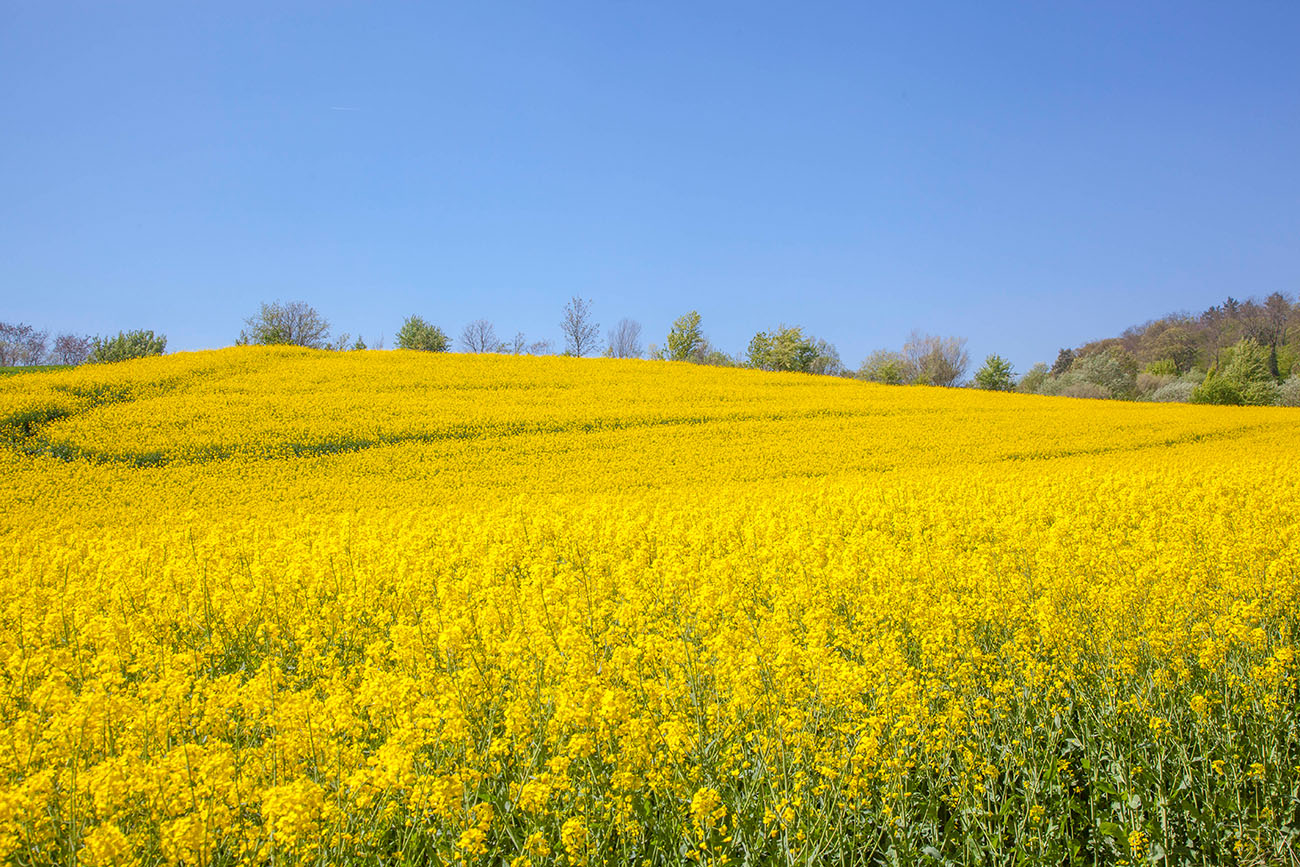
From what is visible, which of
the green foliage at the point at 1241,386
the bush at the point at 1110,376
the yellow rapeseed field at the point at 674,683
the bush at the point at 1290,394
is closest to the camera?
the yellow rapeseed field at the point at 674,683

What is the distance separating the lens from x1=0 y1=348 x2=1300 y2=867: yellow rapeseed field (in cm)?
318

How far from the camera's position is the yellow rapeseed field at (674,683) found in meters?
3.18

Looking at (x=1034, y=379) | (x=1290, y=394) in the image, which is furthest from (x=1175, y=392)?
(x=1034, y=379)

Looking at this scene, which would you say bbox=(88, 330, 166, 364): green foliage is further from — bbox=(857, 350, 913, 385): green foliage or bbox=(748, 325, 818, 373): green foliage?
bbox=(857, 350, 913, 385): green foliage

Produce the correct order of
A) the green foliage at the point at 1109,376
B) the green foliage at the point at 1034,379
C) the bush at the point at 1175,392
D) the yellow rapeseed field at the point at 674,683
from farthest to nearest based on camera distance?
1. the green foliage at the point at 1034,379
2. the green foliage at the point at 1109,376
3. the bush at the point at 1175,392
4. the yellow rapeseed field at the point at 674,683

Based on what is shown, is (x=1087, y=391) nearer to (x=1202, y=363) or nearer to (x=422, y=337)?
(x=1202, y=363)

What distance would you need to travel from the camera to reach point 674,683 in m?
4.17

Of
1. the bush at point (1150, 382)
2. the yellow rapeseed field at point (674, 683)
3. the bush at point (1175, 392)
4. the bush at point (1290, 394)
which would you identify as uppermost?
the bush at point (1150, 382)

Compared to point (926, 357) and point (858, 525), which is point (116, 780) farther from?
point (926, 357)

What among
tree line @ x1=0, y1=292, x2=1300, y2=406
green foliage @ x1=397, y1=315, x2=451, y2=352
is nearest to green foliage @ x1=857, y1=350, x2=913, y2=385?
tree line @ x1=0, y1=292, x2=1300, y2=406

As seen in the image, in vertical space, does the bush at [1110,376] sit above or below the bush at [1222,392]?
above

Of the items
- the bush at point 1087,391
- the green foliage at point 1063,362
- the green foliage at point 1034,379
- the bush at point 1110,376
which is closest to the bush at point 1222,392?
the bush at point 1087,391

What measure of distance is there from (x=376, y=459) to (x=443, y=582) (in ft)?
→ 44.3

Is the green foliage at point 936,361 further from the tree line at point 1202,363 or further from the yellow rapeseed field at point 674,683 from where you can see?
the yellow rapeseed field at point 674,683
